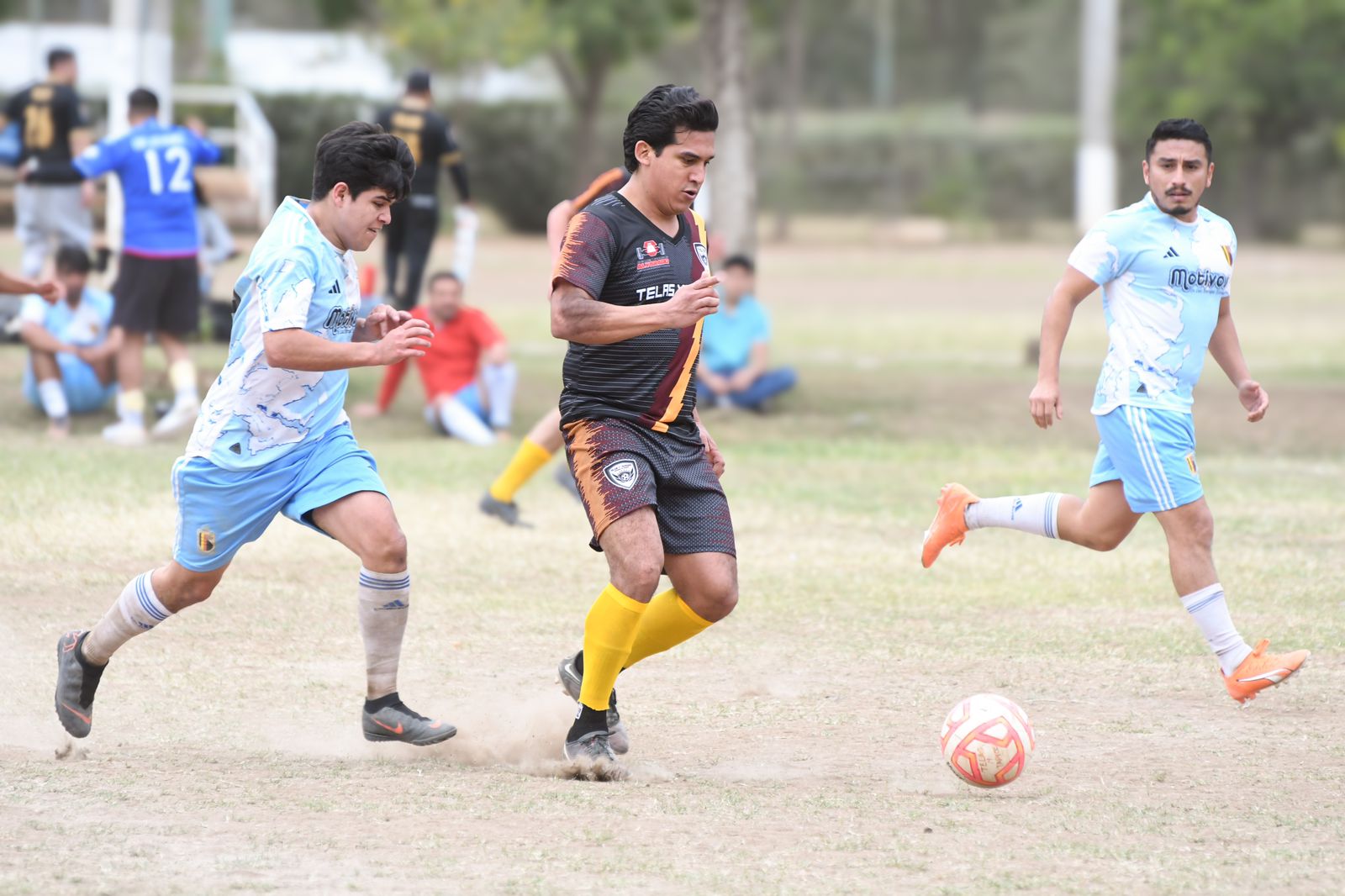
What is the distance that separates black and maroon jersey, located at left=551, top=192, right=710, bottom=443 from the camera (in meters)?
5.23

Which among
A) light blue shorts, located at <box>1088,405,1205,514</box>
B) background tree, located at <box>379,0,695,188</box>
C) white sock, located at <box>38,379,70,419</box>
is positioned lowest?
white sock, located at <box>38,379,70,419</box>

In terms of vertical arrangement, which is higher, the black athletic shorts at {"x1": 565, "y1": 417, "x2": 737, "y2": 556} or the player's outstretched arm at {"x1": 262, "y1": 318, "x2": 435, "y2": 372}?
the player's outstretched arm at {"x1": 262, "y1": 318, "x2": 435, "y2": 372}

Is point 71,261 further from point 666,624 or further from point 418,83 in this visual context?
point 666,624

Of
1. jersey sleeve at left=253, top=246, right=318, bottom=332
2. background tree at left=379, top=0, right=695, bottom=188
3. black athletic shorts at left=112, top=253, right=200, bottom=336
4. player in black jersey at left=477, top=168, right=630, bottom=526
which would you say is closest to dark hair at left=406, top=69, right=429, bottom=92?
black athletic shorts at left=112, top=253, right=200, bottom=336

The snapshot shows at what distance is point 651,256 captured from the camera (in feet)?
17.4

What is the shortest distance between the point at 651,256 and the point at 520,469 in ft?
14.0

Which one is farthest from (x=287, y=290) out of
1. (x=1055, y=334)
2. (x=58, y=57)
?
(x=58, y=57)

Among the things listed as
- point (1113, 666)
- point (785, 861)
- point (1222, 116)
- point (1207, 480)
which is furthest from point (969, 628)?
point (1222, 116)

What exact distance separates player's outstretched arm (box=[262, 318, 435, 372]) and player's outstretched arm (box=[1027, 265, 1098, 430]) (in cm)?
234

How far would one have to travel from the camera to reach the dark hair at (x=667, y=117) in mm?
5188

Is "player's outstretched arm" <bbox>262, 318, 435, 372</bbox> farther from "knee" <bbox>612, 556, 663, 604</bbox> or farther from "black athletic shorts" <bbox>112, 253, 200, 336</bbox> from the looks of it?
"black athletic shorts" <bbox>112, 253, 200, 336</bbox>

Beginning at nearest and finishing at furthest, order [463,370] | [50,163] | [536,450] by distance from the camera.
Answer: [536,450] → [463,370] → [50,163]

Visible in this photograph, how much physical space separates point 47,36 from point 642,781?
45.7 m

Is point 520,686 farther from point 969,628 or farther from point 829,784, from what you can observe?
point 969,628
